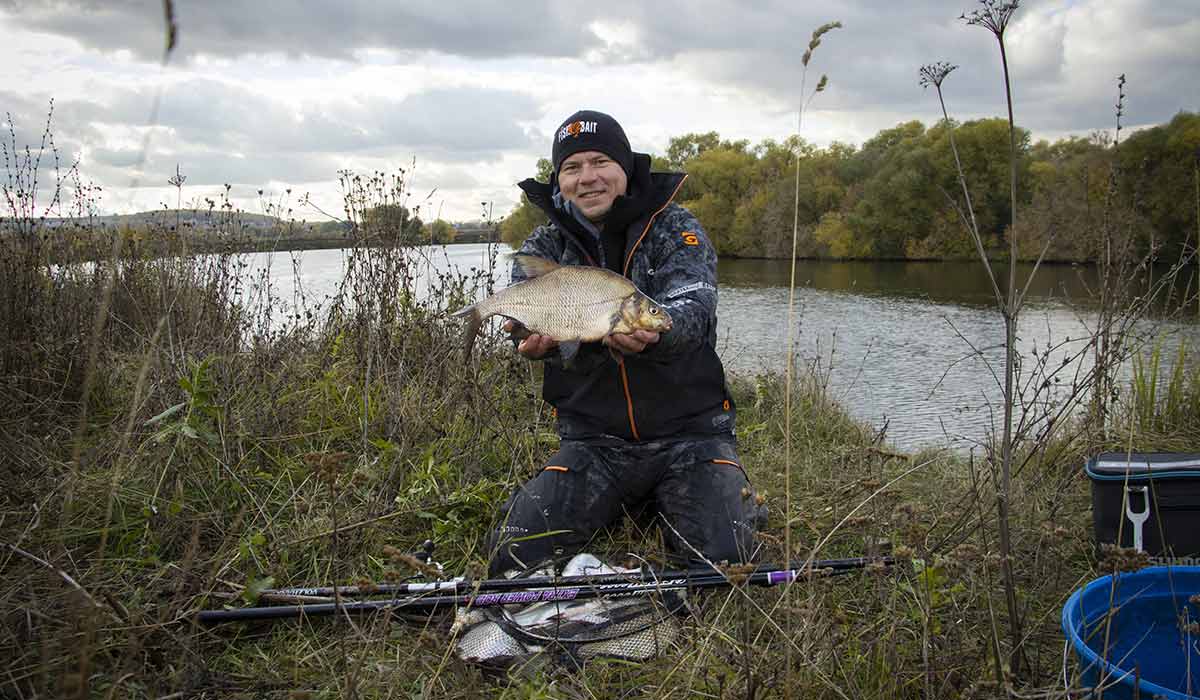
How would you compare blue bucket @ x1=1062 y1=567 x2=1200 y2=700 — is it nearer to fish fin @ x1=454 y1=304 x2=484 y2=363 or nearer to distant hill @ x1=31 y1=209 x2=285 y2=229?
fish fin @ x1=454 y1=304 x2=484 y2=363

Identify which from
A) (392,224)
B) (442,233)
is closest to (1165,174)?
(442,233)

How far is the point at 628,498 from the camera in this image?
11.6ft

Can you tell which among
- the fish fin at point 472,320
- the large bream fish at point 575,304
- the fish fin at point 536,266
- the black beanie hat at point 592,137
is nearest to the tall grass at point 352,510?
the large bream fish at point 575,304

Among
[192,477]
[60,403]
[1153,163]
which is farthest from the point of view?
[1153,163]

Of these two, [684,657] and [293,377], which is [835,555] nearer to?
[684,657]

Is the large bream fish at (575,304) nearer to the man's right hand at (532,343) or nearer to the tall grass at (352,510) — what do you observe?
the man's right hand at (532,343)

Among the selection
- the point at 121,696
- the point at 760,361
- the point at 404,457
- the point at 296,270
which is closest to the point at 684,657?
the point at 121,696

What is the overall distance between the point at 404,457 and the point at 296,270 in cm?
318

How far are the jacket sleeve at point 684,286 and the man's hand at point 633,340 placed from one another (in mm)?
49

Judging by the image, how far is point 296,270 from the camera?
659cm

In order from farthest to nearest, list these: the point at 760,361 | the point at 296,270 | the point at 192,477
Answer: the point at 760,361 < the point at 296,270 < the point at 192,477

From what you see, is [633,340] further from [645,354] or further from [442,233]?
[442,233]

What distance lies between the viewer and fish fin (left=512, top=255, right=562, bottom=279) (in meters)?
3.16

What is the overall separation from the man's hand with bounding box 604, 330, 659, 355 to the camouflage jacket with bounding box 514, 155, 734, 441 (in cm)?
16
